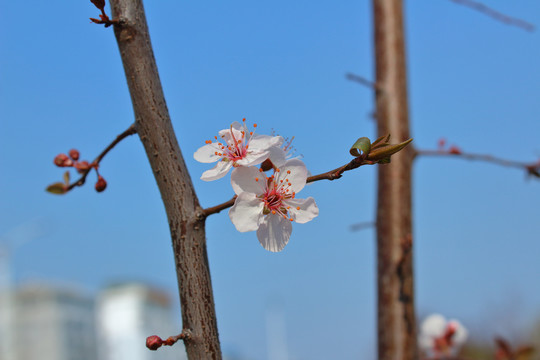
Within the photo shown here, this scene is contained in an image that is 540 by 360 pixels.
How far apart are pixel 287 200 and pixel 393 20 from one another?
1.36 m

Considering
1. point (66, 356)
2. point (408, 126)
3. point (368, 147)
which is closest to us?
point (368, 147)

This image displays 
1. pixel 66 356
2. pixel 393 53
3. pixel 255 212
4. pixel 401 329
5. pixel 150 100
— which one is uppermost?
pixel 393 53

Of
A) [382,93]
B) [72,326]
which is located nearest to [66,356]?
[72,326]

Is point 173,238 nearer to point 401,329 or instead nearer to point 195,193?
point 195,193

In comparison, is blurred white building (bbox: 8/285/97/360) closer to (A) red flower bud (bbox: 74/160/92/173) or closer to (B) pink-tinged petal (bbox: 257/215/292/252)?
(A) red flower bud (bbox: 74/160/92/173)

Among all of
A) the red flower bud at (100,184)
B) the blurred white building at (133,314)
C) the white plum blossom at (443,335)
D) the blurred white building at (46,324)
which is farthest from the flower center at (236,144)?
the blurred white building at (133,314)

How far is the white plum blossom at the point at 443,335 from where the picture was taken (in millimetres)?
2475

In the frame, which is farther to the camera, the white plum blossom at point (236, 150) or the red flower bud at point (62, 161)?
the red flower bud at point (62, 161)

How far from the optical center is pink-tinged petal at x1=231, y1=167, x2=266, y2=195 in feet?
3.04

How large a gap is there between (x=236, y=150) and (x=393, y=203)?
3.20 ft

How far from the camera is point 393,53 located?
2.09 metres

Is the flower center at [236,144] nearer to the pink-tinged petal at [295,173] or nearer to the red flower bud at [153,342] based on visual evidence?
the pink-tinged petal at [295,173]

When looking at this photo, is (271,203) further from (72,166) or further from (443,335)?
(443,335)

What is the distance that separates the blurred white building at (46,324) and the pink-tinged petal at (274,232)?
75.5 feet
